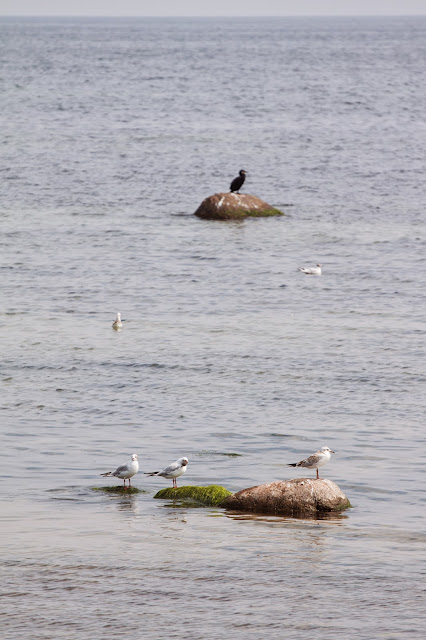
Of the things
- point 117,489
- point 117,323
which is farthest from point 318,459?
point 117,323

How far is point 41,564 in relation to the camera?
12719 millimetres

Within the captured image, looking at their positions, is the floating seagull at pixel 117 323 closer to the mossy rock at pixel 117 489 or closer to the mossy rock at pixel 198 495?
the mossy rock at pixel 117 489

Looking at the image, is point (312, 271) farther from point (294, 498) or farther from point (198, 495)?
point (294, 498)

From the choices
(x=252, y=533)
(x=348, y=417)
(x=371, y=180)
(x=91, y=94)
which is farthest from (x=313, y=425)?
(x=91, y=94)

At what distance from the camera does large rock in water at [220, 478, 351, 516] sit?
581 inches

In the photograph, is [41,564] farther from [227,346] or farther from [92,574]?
[227,346]

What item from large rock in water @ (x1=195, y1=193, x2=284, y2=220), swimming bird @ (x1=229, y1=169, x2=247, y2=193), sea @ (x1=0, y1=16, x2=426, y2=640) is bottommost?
sea @ (x1=0, y1=16, x2=426, y2=640)

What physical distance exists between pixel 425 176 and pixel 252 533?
38.4 metres

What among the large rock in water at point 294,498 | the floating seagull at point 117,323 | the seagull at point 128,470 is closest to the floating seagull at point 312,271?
the floating seagull at point 117,323

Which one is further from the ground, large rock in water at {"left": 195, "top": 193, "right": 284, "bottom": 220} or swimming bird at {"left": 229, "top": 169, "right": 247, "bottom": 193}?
swimming bird at {"left": 229, "top": 169, "right": 247, "bottom": 193}

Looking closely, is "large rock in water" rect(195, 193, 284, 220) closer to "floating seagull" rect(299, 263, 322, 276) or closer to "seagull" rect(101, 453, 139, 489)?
"floating seagull" rect(299, 263, 322, 276)

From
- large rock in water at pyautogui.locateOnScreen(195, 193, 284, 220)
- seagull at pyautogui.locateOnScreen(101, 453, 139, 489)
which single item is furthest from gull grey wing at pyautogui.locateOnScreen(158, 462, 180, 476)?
large rock in water at pyautogui.locateOnScreen(195, 193, 284, 220)

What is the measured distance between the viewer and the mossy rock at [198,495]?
598 inches

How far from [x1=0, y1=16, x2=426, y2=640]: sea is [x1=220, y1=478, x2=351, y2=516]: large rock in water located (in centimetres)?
25
